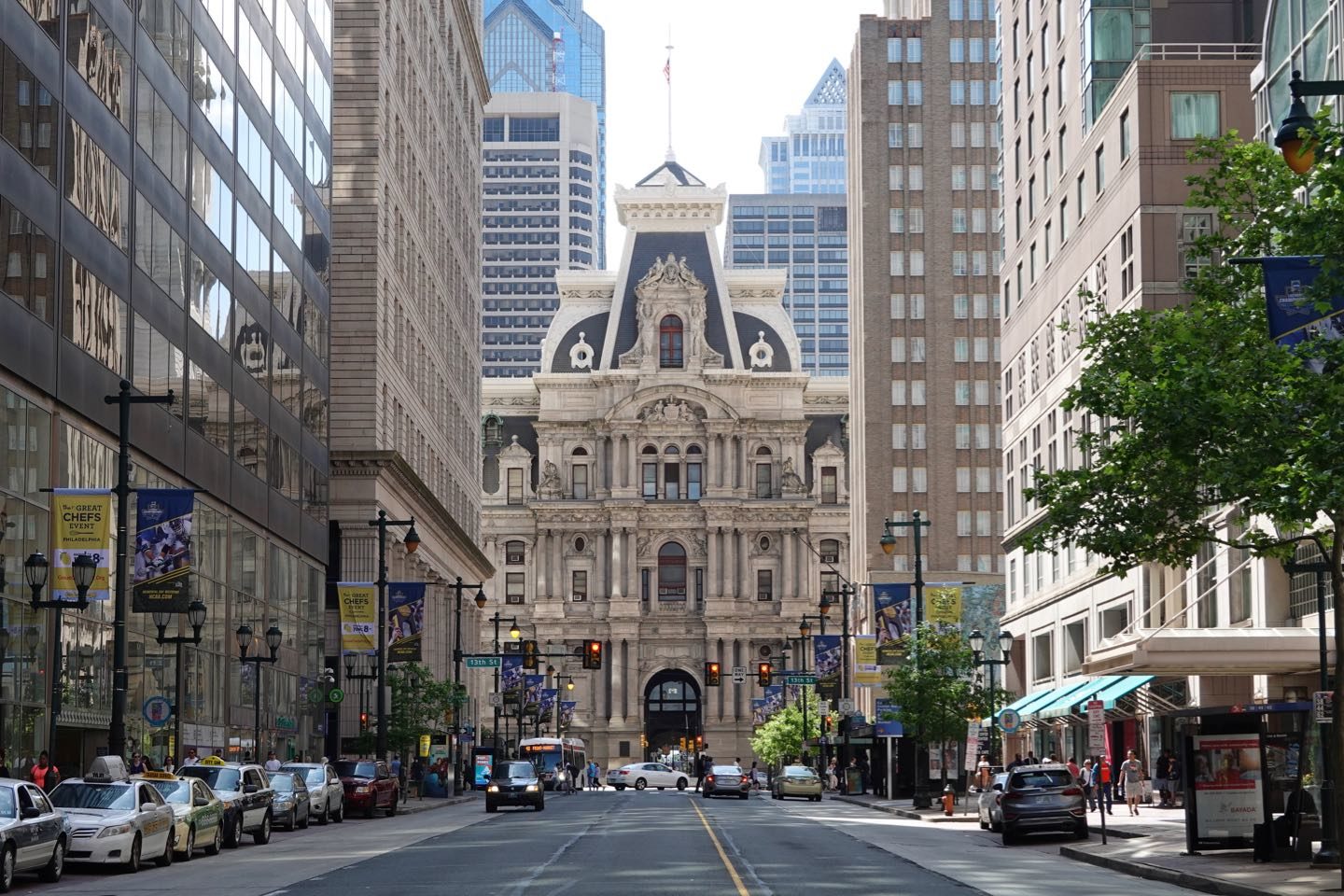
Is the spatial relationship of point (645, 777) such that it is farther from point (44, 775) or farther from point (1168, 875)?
point (1168, 875)

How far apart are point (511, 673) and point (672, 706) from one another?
59100mm

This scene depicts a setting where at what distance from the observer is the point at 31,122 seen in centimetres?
3928

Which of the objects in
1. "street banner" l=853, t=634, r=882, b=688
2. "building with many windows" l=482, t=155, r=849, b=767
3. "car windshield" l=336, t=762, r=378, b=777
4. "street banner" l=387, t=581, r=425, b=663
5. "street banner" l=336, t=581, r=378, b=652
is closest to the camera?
"car windshield" l=336, t=762, r=378, b=777

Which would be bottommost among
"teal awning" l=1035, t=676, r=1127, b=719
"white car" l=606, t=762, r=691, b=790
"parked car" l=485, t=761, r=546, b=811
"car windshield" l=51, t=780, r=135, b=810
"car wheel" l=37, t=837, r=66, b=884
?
"white car" l=606, t=762, r=691, b=790

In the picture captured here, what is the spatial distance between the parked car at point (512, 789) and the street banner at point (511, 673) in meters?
23.4

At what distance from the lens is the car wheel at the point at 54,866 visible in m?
28.9

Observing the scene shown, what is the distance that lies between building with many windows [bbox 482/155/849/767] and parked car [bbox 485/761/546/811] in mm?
84061

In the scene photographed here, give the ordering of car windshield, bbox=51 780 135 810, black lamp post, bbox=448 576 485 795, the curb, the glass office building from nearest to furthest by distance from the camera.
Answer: the curb < car windshield, bbox=51 780 135 810 < the glass office building < black lamp post, bbox=448 576 485 795

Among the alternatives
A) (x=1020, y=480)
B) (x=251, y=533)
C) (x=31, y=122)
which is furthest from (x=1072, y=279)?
(x=31, y=122)

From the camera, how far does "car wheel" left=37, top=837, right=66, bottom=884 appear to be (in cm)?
2889

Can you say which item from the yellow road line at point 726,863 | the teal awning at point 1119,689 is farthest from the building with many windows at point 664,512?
the yellow road line at point 726,863

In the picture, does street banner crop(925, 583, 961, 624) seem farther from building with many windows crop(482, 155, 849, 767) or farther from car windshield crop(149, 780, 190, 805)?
building with many windows crop(482, 155, 849, 767)

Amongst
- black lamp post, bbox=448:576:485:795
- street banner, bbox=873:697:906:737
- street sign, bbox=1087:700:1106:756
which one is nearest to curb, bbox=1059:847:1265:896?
street sign, bbox=1087:700:1106:756

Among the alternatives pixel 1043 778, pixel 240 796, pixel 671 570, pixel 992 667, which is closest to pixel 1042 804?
pixel 1043 778
